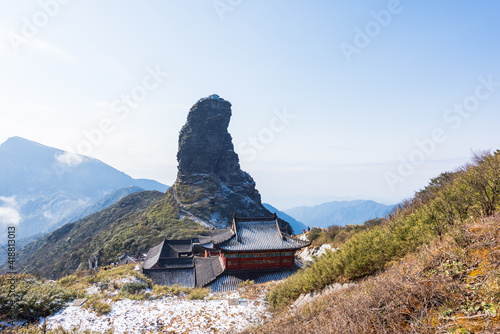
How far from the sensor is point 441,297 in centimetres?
438

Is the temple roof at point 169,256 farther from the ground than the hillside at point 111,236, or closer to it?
closer to it

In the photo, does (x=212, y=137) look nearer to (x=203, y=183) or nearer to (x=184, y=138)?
(x=184, y=138)

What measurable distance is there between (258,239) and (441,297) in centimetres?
1927

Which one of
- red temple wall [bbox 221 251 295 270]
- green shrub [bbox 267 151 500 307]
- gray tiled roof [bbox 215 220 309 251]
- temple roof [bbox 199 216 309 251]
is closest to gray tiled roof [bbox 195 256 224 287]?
red temple wall [bbox 221 251 295 270]

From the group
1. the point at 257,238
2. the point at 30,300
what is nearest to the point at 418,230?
the point at 30,300

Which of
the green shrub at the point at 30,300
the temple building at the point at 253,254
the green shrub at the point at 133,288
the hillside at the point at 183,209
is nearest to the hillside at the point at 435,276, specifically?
the green shrub at the point at 30,300

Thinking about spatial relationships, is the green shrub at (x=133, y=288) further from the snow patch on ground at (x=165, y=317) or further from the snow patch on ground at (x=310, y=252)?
the snow patch on ground at (x=310, y=252)

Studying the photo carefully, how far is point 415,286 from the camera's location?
15.3 feet

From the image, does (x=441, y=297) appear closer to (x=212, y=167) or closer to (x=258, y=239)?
(x=258, y=239)

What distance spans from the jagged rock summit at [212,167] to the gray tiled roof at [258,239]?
66.0 m

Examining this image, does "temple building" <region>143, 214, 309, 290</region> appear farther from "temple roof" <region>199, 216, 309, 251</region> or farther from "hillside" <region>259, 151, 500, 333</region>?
"hillside" <region>259, 151, 500, 333</region>

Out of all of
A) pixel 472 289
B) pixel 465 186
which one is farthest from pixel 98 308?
pixel 465 186

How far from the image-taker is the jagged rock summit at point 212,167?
3812 inches

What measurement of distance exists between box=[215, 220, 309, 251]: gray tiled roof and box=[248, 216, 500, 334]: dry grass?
1633 cm
